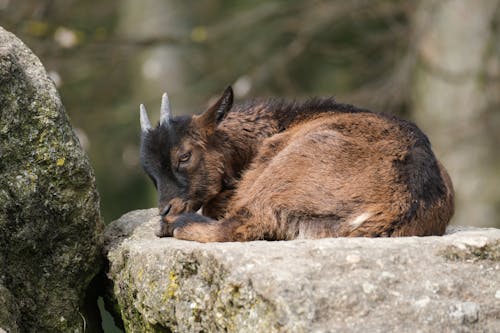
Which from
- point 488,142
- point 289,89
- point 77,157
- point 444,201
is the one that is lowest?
point 488,142

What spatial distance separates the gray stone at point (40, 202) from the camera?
18.7ft

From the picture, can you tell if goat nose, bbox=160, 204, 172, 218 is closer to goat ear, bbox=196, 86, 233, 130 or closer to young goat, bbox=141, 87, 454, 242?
young goat, bbox=141, 87, 454, 242

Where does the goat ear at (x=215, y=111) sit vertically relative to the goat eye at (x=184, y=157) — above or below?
above

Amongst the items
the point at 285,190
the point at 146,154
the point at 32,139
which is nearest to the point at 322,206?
the point at 285,190

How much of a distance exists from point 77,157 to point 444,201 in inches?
96.6

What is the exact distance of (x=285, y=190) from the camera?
5898 mm

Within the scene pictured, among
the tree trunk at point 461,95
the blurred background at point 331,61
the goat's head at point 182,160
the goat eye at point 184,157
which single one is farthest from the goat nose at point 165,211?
the tree trunk at point 461,95

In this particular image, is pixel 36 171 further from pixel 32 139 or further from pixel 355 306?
pixel 355 306

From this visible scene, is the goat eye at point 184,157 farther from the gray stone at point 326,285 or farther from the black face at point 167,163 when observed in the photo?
the gray stone at point 326,285

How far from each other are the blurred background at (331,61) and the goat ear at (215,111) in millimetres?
5321

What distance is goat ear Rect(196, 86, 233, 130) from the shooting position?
6809 millimetres

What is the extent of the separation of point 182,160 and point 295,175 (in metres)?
1.02

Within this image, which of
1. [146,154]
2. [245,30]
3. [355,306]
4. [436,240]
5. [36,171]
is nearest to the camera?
[355,306]

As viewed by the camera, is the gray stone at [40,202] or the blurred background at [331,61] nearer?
the gray stone at [40,202]
